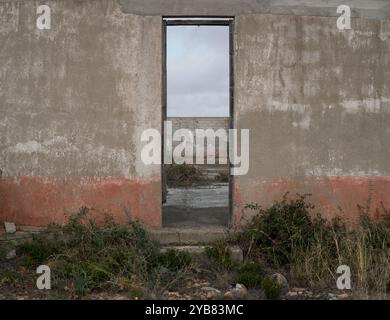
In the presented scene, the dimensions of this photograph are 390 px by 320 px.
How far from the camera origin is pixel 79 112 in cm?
799

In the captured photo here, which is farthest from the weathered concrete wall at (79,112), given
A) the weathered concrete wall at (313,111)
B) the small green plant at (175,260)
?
the weathered concrete wall at (313,111)

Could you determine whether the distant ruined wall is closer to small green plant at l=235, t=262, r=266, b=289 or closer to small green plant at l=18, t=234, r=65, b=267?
small green plant at l=18, t=234, r=65, b=267

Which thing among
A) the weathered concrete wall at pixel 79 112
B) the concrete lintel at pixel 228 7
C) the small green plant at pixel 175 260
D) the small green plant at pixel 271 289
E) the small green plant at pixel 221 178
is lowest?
the small green plant at pixel 271 289

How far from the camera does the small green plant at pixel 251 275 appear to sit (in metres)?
6.37

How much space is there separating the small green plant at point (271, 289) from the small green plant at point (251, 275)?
12 centimetres

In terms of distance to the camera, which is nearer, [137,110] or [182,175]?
[137,110]

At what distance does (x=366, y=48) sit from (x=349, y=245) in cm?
306

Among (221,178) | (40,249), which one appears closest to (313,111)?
(40,249)

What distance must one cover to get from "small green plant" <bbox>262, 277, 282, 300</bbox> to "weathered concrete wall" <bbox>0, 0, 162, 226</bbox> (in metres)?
2.26

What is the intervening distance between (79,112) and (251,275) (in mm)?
3452

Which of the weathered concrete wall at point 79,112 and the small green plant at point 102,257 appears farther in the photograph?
the weathered concrete wall at point 79,112

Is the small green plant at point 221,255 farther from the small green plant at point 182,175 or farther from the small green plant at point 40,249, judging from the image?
the small green plant at point 182,175

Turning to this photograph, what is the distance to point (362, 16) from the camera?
8211mm

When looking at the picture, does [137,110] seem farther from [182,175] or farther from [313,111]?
[182,175]
